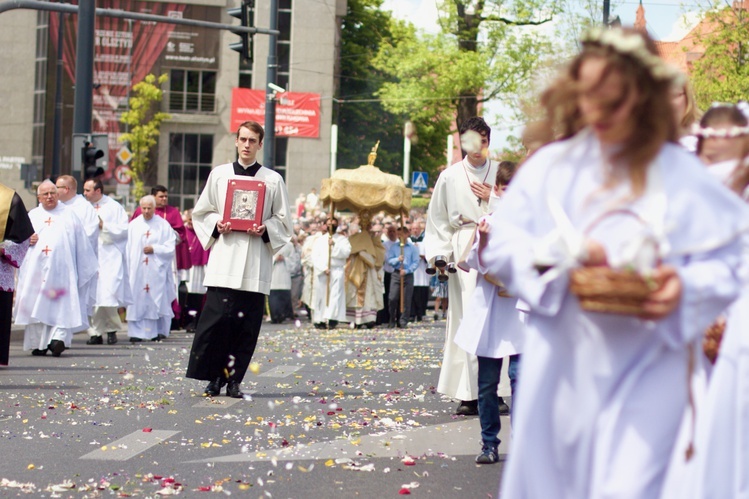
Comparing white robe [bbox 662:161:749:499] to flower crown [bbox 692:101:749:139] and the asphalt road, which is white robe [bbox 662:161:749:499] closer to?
flower crown [bbox 692:101:749:139]

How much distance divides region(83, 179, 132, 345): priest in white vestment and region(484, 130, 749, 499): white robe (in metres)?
14.7

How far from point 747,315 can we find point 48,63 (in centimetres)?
5912

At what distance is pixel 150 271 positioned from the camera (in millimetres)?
20047

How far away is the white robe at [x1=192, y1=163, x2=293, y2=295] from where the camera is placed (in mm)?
10797

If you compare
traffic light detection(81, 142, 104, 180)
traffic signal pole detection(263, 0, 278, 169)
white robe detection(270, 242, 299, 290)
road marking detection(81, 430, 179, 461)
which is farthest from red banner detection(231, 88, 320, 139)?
road marking detection(81, 430, 179, 461)

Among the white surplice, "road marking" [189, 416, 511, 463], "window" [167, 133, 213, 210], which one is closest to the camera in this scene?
the white surplice

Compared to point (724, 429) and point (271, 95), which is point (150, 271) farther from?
point (724, 429)

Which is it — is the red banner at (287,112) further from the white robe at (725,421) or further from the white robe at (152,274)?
the white robe at (725,421)

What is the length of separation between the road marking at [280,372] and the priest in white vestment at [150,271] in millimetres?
5868

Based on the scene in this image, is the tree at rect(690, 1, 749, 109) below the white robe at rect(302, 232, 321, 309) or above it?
above

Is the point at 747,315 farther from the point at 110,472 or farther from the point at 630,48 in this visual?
the point at 110,472

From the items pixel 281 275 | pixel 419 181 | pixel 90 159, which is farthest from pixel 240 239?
pixel 419 181

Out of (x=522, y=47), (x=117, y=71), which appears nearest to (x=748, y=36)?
(x=522, y=47)

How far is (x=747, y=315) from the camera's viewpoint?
4355 mm
